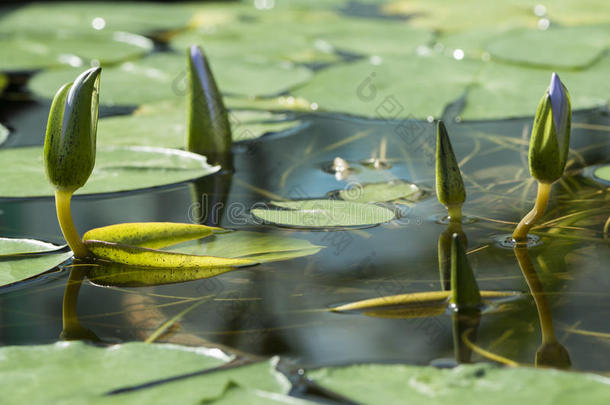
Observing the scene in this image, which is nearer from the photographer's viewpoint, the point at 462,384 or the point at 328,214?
the point at 462,384

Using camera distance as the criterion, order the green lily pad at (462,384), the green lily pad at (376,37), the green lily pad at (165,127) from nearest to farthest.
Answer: the green lily pad at (462,384) < the green lily pad at (165,127) < the green lily pad at (376,37)

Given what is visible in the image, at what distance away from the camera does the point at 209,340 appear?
937 millimetres

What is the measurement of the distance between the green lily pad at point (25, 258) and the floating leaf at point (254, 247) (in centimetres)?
20

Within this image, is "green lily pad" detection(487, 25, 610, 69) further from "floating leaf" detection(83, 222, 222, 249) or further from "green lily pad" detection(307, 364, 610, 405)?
"green lily pad" detection(307, 364, 610, 405)

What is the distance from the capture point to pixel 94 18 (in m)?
3.58

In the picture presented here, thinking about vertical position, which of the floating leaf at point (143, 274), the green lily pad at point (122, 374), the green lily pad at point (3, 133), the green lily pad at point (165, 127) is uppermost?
the green lily pad at point (165, 127)

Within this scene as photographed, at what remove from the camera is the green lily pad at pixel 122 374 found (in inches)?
30.7

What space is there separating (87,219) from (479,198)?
0.75 meters

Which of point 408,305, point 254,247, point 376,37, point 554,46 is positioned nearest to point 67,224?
point 254,247

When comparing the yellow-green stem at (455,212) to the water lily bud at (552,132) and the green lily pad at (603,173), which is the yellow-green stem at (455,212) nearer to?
the water lily bud at (552,132)

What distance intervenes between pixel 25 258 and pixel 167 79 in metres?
1.35

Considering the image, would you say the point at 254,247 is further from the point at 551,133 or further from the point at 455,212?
the point at 551,133

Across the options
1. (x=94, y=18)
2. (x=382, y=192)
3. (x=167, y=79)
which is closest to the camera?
(x=382, y=192)

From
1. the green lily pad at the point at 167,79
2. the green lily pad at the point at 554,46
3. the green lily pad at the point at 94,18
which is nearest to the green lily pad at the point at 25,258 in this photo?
the green lily pad at the point at 167,79
